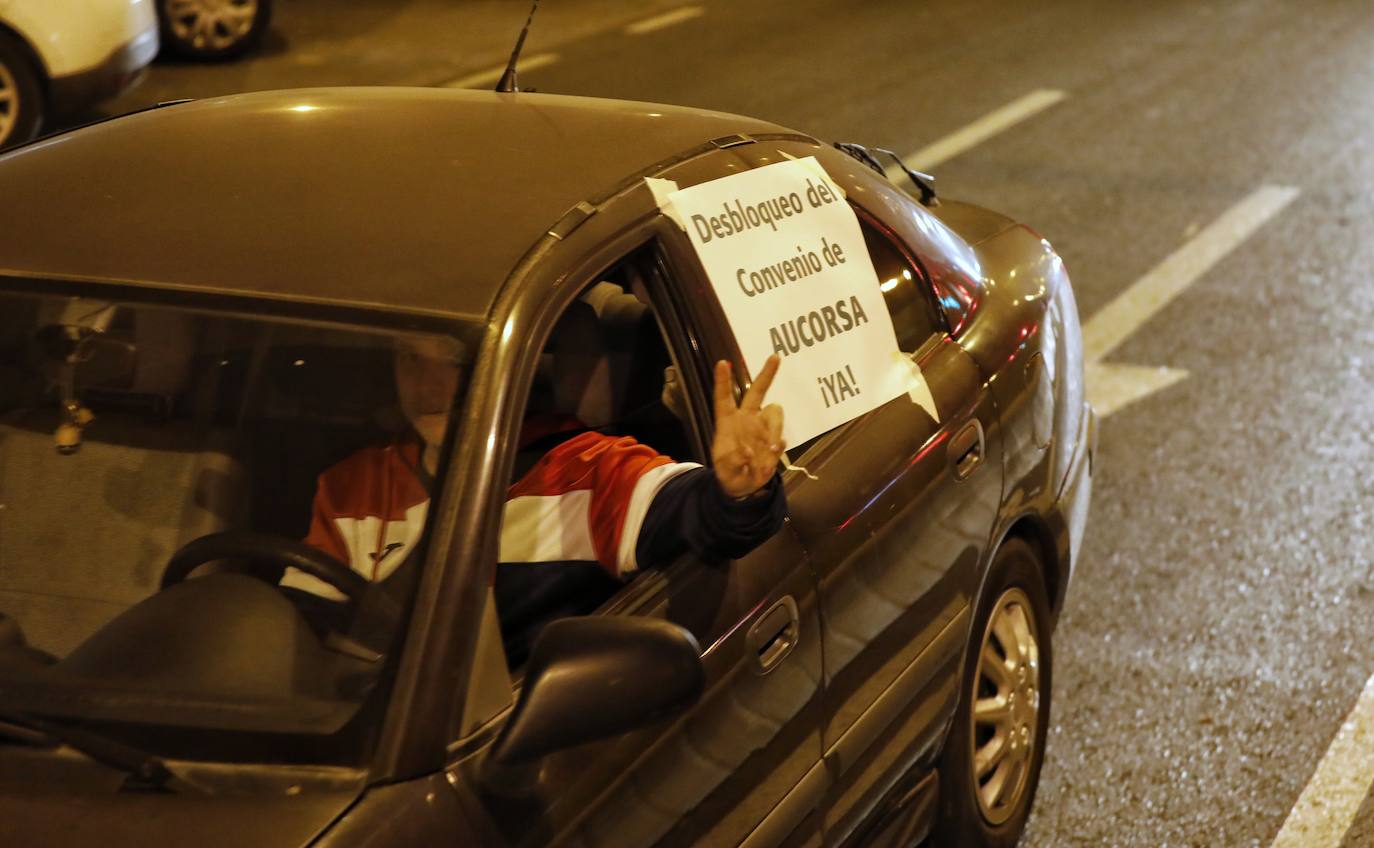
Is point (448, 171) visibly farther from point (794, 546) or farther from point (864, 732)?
point (864, 732)

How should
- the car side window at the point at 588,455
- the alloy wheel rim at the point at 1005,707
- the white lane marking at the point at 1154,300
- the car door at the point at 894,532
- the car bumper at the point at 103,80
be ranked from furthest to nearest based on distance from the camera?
1. the car bumper at the point at 103,80
2. the white lane marking at the point at 1154,300
3. the alloy wheel rim at the point at 1005,707
4. the car door at the point at 894,532
5. the car side window at the point at 588,455

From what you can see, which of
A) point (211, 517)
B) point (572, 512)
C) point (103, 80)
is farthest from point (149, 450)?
point (103, 80)

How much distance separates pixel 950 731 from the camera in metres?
3.47

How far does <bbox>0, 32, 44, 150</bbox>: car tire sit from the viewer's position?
8.82 m

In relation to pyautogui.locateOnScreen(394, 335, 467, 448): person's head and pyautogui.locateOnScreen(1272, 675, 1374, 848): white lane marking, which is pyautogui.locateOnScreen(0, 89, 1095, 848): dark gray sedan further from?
pyautogui.locateOnScreen(1272, 675, 1374, 848): white lane marking

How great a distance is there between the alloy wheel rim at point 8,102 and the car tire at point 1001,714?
6.62 metres

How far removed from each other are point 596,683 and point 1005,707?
1.76m

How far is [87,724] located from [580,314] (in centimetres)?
108

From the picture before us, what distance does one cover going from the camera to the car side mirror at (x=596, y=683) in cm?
217

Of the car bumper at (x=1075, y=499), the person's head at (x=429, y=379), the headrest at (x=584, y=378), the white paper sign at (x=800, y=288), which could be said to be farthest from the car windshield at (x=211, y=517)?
the car bumper at (x=1075, y=499)

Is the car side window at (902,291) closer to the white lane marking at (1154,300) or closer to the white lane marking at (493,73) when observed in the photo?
the white lane marking at (1154,300)

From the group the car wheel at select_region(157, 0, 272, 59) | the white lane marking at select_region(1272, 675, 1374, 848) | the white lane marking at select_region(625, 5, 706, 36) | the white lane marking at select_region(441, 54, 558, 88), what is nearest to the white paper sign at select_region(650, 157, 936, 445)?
the white lane marking at select_region(1272, 675, 1374, 848)

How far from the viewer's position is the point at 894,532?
3137 mm

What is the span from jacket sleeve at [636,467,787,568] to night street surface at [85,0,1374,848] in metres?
1.62
